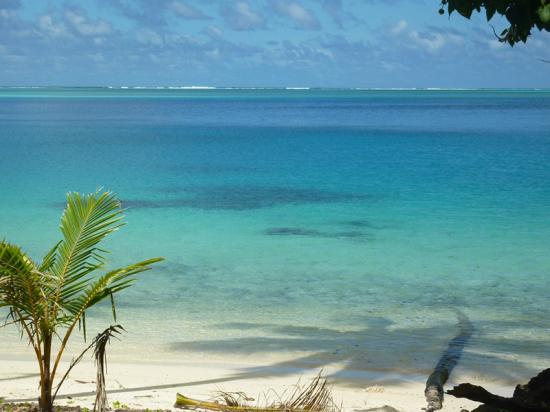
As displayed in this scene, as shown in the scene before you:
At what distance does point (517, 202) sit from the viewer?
2330cm

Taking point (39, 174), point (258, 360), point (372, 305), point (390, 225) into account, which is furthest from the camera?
point (39, 174)

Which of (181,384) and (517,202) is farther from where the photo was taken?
(517,202)

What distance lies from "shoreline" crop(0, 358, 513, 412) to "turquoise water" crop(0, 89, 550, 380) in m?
0.38

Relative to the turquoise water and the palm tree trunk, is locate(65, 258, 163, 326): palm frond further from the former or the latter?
the turquoise water

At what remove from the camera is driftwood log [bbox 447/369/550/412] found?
16.8 ft

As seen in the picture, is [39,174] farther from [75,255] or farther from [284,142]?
[75,255]

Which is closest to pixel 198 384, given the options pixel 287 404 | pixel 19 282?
pixel 287 404

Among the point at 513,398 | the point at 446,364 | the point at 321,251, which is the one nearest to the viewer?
the point at 513,398

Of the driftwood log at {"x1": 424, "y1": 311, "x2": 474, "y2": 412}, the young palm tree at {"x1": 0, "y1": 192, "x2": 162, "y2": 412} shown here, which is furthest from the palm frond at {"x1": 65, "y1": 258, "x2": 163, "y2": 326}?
the driftwood log at {"x1": 424, "y1": 311, "x2": 474, "y2": 412}

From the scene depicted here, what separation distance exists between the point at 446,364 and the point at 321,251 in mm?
6955

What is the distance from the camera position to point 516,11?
5207mm

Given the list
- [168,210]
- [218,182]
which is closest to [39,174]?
[218,182]

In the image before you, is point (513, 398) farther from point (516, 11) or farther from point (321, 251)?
point (321, 251)

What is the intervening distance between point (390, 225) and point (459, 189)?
870 cm
